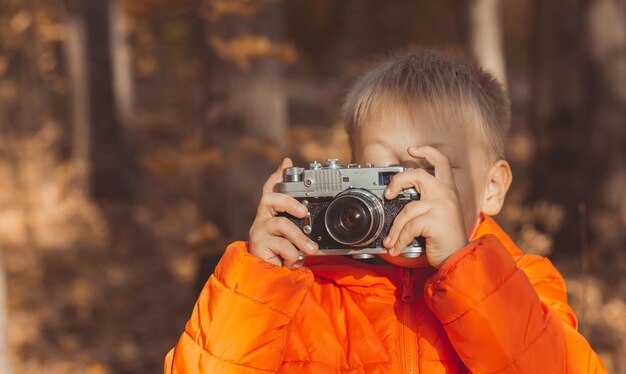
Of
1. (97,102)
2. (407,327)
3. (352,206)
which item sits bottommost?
(407,327)

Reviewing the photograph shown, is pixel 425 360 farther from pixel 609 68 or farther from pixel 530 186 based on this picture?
pixel 530 186

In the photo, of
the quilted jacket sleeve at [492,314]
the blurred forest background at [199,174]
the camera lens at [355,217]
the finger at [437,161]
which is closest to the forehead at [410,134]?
the finger at [437,161]

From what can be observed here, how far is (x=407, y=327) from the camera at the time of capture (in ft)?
7.29

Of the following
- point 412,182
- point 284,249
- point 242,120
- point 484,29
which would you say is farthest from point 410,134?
point 484,29

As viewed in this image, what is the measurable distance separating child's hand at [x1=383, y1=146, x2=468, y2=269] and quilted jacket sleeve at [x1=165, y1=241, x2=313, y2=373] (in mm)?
321

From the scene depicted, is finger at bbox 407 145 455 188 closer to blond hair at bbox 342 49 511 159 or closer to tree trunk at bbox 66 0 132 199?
blond hair at bbox 342 49 511 159

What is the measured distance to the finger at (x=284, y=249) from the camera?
2.16 metres

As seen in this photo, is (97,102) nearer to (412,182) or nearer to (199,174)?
(199,174)

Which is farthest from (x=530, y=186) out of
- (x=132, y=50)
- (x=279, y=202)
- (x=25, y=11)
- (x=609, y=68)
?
(x=132, y=50)

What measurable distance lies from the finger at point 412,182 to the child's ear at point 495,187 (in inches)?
17.2

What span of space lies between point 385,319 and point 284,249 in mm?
346

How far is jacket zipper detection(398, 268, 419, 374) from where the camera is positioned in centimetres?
217

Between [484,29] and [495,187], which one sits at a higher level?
[484,29]

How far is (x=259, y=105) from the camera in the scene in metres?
5.16
